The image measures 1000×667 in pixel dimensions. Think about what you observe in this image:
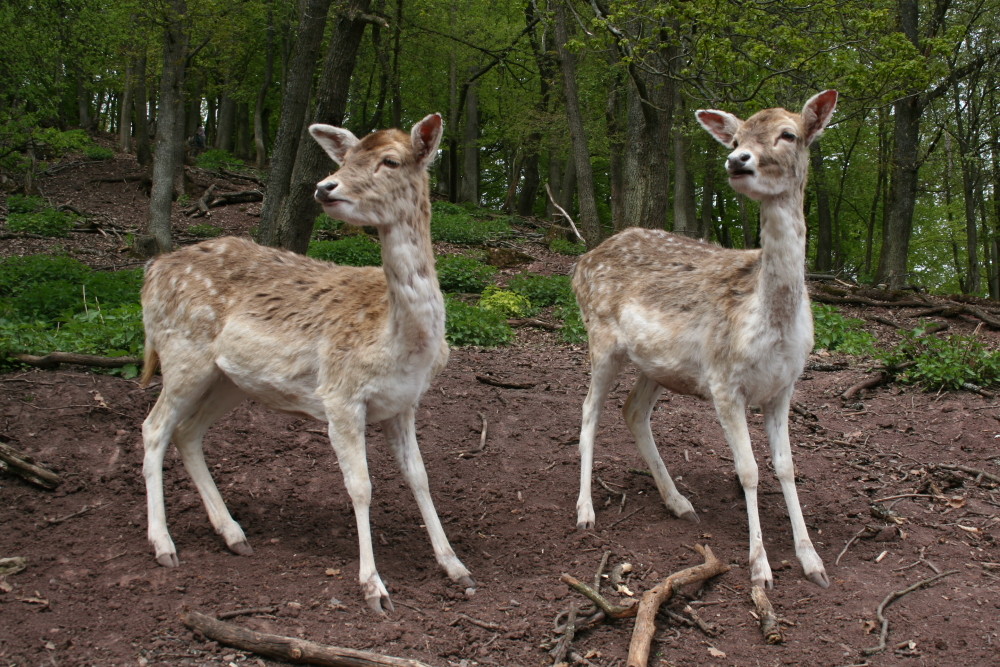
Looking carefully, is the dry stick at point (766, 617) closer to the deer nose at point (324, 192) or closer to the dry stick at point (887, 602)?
the dry stick at point (887, 602)

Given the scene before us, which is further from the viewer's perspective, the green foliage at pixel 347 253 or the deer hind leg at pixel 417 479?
the green foliage at pixel 347 253

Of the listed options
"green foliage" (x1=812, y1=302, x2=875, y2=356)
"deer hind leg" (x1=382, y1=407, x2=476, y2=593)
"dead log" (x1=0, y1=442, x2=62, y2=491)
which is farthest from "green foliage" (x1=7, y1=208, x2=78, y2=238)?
"deer hind leg" (x1=382, y1=407, x2=476, y2=593)

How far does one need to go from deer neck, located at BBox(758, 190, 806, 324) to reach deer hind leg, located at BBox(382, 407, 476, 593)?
2.22 metres

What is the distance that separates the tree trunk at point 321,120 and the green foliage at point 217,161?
17.5m

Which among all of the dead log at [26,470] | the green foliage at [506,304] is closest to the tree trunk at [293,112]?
the green foliage at [506,304]

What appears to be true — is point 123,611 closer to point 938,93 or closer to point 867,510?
point 867,510

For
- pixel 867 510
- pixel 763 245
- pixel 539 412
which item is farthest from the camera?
pixel 539 412

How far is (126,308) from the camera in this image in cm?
814

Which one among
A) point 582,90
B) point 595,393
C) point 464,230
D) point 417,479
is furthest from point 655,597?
point 582,90

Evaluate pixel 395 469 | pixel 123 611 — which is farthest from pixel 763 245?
pixel 123 611

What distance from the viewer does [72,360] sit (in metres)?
6.74

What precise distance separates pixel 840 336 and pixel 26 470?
8.52 m

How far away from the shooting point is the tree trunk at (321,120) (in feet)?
29.8

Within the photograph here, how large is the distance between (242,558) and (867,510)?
405 cm
